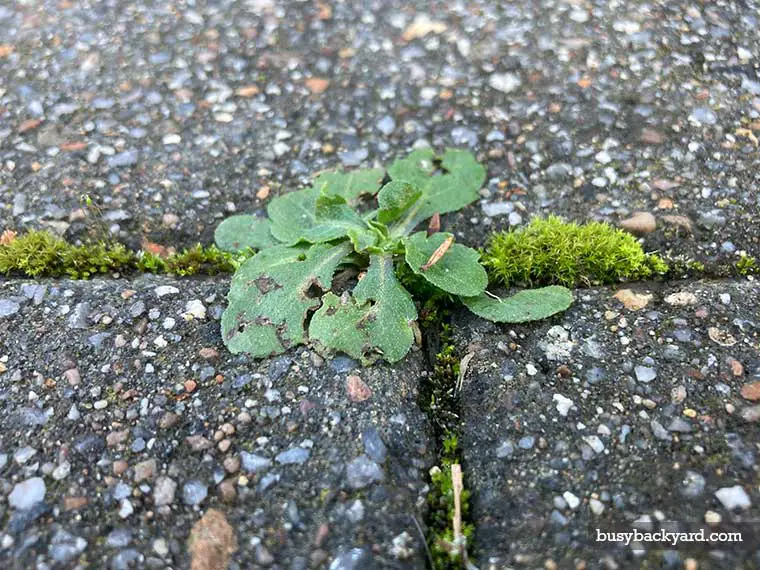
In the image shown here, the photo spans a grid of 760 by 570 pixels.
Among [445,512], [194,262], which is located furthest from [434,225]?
[445,512]

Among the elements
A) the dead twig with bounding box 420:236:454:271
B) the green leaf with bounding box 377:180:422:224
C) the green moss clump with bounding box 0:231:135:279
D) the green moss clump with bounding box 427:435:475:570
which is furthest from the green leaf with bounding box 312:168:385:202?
the green moss clump with bounding box 427:435:475:570

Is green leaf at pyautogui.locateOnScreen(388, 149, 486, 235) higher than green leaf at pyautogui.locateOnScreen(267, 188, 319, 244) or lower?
higher

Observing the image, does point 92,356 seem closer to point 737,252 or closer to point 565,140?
point 565,140

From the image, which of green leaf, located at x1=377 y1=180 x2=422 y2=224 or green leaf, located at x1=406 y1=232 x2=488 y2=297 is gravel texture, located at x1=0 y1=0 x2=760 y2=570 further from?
green leaf, located at x1=377 y1=180 x2=422 y2=224

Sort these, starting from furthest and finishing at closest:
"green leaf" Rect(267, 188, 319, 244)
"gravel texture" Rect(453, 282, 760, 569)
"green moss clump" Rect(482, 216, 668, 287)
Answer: "green leaf" Rect(267, 188, 319, 244), "green moss clump" Rect(482, 216, 668, 287), "gravel texture" Rect(453, 282, 760, 569)

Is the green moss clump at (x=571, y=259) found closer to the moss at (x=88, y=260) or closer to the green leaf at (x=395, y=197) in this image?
the green leaf at (x=395, y=197)

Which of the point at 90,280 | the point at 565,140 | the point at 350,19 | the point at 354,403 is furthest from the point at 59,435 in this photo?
the point at 350,19

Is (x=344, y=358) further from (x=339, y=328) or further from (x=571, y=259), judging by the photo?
(x=571, y=259)
